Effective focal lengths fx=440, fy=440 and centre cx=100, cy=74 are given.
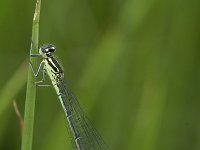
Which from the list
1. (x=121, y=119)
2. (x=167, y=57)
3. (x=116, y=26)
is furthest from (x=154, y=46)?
(x=121, y=119)

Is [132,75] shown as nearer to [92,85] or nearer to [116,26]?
[116,26]

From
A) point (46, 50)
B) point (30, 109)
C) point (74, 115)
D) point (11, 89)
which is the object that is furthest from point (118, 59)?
point (30, 109)

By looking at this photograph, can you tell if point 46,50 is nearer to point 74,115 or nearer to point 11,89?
point 11,89

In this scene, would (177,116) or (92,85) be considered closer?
(92,85)

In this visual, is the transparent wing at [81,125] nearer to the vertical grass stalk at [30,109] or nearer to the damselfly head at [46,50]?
the damselfly head at [46,50]

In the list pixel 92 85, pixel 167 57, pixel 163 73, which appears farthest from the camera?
pixel 167 57

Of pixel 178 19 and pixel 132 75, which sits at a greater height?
pixel 178 19
